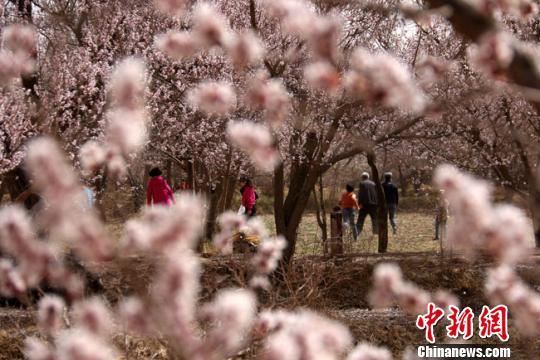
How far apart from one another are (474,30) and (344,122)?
7939 mm

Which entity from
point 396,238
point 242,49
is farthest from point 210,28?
point 396,238

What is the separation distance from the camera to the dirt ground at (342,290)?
6340 millimetres

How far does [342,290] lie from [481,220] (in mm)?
7324

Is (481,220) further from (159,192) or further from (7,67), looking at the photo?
(159,192)

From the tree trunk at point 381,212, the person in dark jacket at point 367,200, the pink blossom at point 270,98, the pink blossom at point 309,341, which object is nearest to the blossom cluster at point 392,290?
the pink blossom at point 309,341

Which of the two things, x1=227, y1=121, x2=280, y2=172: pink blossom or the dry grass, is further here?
the dry grass

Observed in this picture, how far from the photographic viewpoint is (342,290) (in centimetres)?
860

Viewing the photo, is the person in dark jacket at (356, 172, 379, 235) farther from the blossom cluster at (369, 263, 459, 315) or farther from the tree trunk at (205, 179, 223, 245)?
the blossom cluster at (369, 263, 459, 315)

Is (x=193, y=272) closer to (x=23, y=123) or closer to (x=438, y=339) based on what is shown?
(x=438, y=339)

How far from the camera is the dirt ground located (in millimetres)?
6340

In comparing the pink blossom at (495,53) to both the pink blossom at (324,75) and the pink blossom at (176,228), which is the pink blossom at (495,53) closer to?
the pink blossom at (324,75)

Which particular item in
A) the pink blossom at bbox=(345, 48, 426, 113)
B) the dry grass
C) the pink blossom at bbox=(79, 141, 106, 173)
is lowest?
the dry grass

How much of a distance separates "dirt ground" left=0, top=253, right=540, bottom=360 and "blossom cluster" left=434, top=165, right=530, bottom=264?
12.0 feet

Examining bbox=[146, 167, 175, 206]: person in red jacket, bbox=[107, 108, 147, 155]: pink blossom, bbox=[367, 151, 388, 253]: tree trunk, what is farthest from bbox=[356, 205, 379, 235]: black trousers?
bbox=[107, 108, 147, 155]: pink blossom
